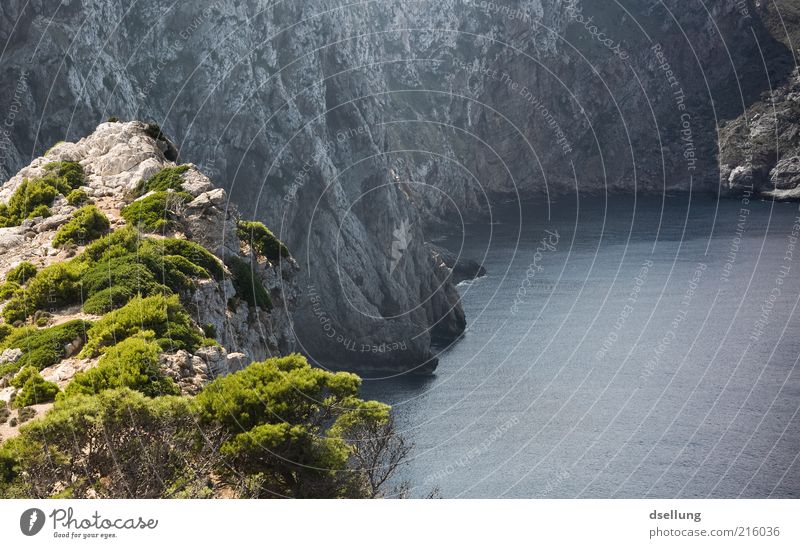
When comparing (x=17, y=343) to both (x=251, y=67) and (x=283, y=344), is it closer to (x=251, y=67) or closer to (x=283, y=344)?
(x=283, y=344)

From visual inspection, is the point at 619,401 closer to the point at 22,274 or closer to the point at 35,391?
the point at 22,274

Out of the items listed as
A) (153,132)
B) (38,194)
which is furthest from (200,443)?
(153,132)

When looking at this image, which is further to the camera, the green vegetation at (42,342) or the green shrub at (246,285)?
the green shrub at (246,285)

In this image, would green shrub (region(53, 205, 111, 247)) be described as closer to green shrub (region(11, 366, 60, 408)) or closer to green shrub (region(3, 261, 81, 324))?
green shrub (region(3, 261, 81, 324))

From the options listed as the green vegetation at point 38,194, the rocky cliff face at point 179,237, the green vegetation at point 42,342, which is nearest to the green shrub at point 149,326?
the rocky cliff face at point 179,237

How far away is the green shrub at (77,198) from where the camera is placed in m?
78.1

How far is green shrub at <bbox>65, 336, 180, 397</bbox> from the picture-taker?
5212cm

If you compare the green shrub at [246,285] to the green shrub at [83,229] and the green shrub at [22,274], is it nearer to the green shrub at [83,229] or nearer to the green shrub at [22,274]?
the green shrub at [83,229]

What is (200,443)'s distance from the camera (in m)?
52.1

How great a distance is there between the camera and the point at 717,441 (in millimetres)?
123812

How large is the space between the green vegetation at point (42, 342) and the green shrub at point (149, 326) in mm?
1177

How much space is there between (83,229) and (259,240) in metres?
16.5

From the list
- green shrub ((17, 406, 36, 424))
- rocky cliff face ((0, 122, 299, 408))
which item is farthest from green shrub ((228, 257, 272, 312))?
green shrub ((17, 406, 36, 424))
